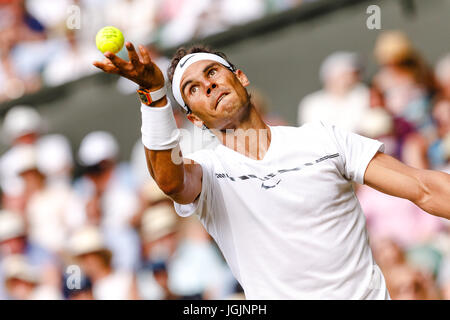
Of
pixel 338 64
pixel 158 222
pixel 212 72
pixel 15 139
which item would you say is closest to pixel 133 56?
pixel 212 72

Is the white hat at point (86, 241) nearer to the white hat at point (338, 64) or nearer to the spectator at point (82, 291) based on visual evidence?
the spectator at point (82, 291)

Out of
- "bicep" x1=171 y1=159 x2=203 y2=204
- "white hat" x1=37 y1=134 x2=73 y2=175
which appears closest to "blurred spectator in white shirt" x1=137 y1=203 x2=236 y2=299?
"white hat" x1=37 y1=134 x2=73 y2=175

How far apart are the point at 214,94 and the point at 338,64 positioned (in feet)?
8.82

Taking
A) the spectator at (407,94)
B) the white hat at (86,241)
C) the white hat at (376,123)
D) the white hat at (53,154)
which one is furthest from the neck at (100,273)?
the spectator at (407,94)

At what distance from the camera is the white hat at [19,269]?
5.61m

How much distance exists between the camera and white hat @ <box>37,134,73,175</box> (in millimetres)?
6070

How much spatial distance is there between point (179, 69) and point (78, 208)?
3.38 metres

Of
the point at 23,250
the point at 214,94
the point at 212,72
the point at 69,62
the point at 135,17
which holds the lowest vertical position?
the point at 23,250

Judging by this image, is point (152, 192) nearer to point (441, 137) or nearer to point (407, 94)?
point (407, 94)

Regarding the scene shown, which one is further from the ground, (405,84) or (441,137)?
(405,84)

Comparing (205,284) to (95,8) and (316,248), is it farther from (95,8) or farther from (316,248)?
(95,8)

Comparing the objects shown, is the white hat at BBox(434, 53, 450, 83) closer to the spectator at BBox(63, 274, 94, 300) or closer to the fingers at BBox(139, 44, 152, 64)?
A: the fingers at BBox(139, 44, 152, 64)

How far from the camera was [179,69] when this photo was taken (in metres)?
2.52

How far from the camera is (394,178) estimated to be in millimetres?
2260
